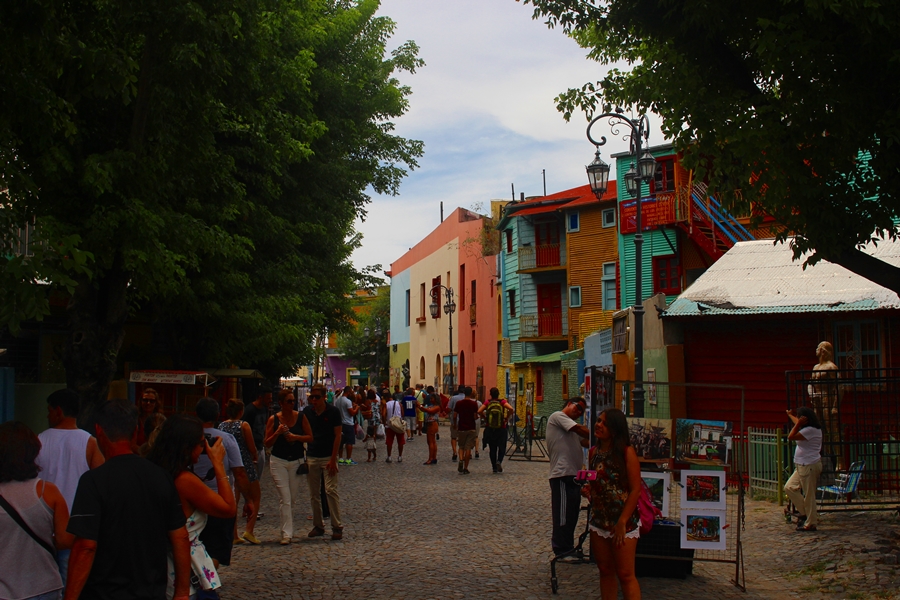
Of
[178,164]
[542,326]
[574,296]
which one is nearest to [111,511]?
[178,164]

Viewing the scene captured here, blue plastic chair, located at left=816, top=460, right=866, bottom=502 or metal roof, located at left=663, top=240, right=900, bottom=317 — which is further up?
metal roof, located at left=663, top=240, right=900, bottom=317

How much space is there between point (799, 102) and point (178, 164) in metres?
8.36

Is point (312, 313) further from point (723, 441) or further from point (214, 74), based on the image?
point (723, 441)

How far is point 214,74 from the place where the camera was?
484 inches

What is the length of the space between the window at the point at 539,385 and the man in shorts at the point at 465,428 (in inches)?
818

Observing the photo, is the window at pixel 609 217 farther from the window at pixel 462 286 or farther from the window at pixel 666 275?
the window at pixel 462 286

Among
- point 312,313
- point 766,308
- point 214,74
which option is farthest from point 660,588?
point 312,313

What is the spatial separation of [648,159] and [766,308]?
3583 mm

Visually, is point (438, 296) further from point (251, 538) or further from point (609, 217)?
point (251, 538)

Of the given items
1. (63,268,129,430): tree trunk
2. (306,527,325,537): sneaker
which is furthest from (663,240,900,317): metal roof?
(63,268,129,430): tree trunk

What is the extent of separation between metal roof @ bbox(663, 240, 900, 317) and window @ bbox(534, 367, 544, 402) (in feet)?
72.5

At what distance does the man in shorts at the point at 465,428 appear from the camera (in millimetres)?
19672

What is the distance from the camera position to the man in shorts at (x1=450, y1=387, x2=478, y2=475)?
1967 cm

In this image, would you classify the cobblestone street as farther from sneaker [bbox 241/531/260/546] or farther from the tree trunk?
the tree trunk
